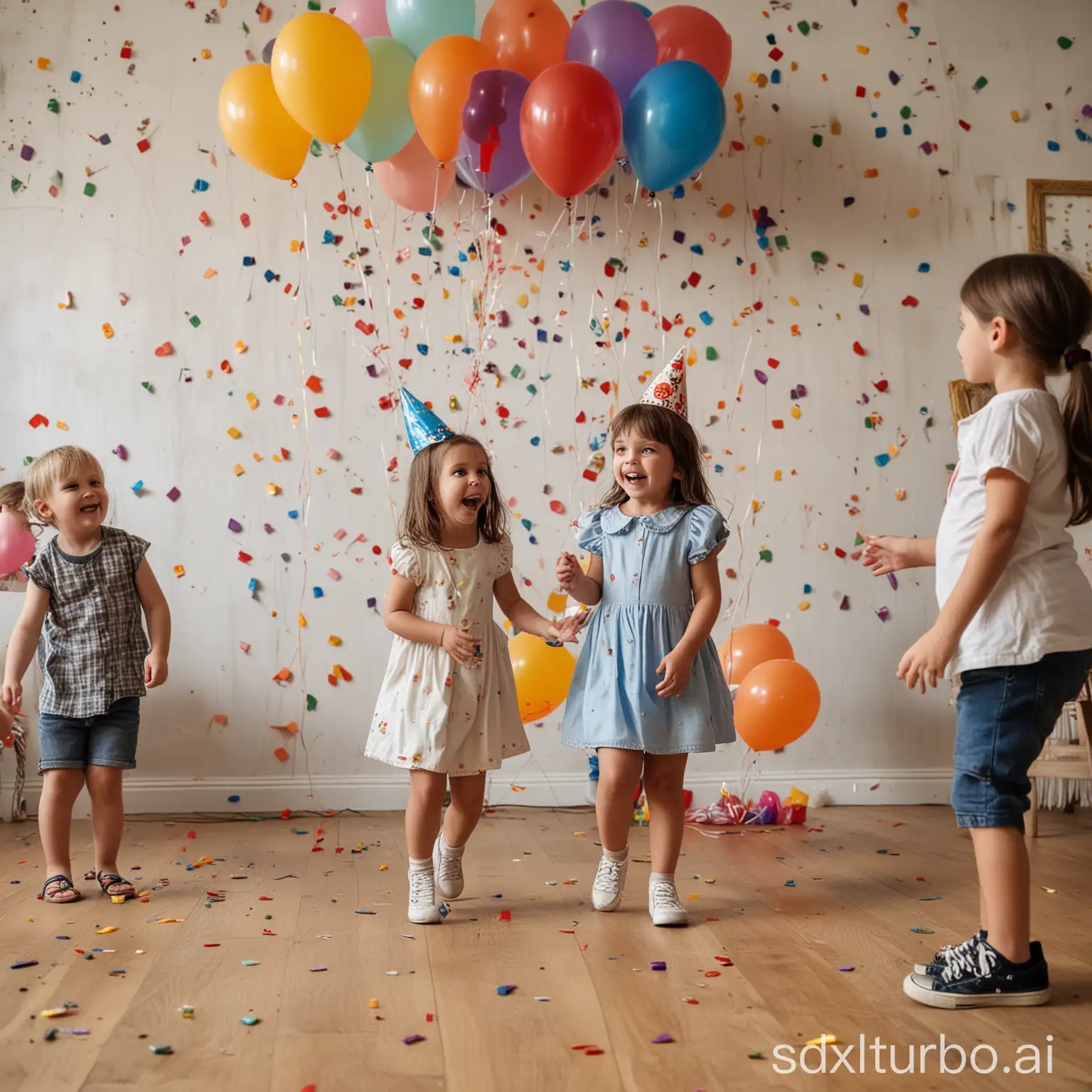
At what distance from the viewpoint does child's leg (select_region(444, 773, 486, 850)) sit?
7.66 feet

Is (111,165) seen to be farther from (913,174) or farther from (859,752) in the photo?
(859,752)

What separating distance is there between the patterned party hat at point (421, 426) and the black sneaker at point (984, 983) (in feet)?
4.48

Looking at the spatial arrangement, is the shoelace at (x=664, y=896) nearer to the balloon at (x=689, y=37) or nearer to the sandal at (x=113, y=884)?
the sandal at (x=113, y=884)

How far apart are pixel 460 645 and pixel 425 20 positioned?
5.71 feet

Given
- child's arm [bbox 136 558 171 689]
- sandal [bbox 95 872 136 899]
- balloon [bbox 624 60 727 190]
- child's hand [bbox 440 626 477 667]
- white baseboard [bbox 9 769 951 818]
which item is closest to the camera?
child's hand [bbox 440 626 477 667]

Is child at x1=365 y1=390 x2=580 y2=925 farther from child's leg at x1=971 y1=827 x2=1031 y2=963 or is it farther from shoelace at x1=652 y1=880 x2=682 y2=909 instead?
child's leg at x1=971 y1=827 x2=1031 y2=963

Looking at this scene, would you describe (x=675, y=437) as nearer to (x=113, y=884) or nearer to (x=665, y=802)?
(x=665, y=802)

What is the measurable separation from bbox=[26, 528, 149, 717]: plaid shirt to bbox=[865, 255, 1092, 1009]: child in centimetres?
166

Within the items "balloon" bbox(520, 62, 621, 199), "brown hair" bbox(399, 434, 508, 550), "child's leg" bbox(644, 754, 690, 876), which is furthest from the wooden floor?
"balloon" bbox(520, 62, 621, 199)

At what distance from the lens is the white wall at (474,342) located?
3396 mm

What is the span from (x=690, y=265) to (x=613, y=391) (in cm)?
47

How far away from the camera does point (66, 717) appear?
8.09ft

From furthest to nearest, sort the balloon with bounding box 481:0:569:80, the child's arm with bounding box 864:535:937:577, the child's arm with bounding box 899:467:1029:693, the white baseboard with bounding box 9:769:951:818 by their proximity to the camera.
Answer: the white baseboard with bounding box 9:769:951:818 < the balloon with bounding box 481:0:569:80 < the child's arm with bounding box 864:535:937:577 < the child's arm with bounding box 899:467:1029:693

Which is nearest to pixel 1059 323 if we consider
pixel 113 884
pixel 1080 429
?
pixel 1080 429
